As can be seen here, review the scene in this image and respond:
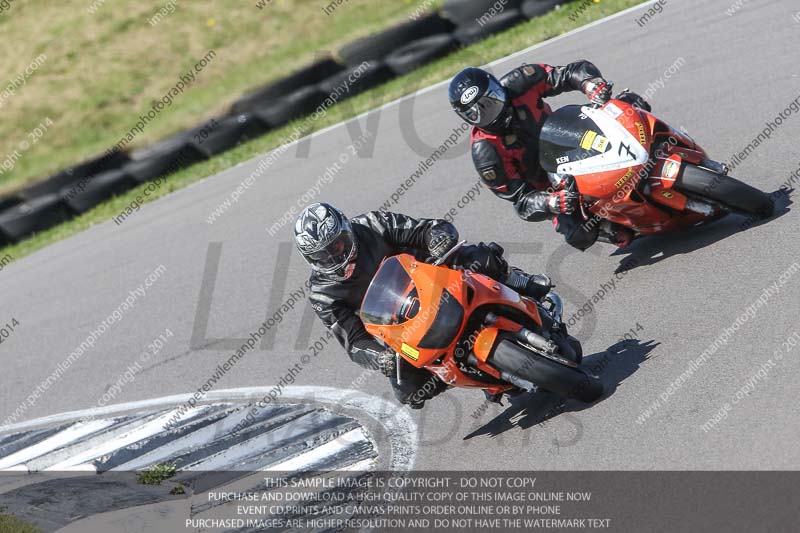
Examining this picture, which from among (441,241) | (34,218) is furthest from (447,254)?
(34,218)

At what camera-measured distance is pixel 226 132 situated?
16938 mm

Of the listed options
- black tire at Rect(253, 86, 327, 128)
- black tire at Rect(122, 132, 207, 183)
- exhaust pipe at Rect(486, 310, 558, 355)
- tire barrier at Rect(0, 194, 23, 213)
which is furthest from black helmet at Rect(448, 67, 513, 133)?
tire barrier at Rect(0, 194, 23, 213)

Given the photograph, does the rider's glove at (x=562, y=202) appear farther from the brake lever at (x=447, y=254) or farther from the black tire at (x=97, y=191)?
the black tire at (x=97, y=191)

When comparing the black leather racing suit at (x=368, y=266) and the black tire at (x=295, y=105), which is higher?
the black leather racing suit at (x=368, y=266)

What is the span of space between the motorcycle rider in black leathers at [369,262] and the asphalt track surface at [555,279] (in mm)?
680

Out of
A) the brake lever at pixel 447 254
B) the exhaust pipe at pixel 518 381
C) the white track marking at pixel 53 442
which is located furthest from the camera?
the white track marking at pixel 53 442

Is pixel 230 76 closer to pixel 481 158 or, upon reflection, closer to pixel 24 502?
pixel 481 158

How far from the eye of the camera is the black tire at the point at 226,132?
16.9 metres

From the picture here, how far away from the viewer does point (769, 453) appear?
509 centimetres

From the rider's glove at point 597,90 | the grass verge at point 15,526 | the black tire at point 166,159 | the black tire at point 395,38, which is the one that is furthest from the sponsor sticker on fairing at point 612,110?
the black tire at point 166,159

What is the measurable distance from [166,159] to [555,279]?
1015 cm

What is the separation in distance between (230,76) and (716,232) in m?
15.7

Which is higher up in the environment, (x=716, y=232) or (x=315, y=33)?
(x=716, y=232)

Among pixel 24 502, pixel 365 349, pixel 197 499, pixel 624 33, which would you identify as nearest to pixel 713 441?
pixel 365 349
